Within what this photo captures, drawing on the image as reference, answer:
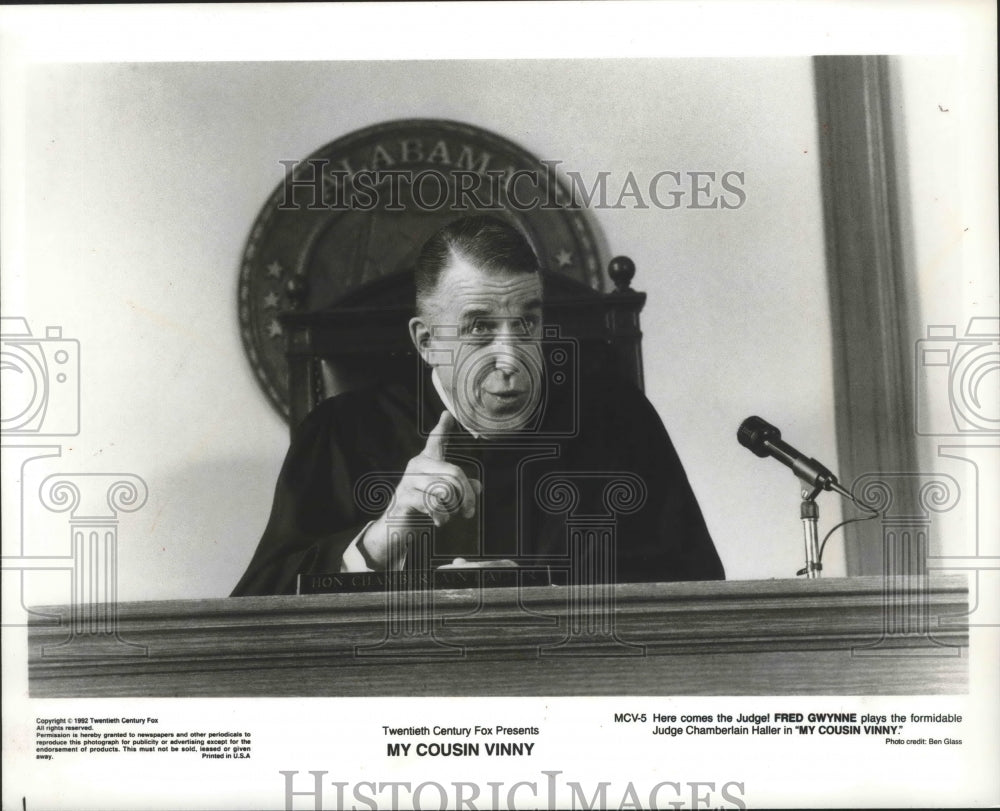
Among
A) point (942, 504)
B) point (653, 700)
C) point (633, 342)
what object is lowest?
point (653, 700)

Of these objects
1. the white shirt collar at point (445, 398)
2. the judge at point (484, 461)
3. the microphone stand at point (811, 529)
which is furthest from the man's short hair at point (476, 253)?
the microphone stand at point (811, 529)

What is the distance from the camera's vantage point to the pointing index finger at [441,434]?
3.19m

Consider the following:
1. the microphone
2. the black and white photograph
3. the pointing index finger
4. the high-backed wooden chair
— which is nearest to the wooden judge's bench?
the black and white photograph

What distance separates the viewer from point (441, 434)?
126 inches

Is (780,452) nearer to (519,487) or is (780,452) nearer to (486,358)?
(519,487)

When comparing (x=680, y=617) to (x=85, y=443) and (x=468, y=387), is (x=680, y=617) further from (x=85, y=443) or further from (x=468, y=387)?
(x=85, y=443)

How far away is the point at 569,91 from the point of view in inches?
127

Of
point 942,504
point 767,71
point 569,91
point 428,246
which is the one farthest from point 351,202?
point 942,504

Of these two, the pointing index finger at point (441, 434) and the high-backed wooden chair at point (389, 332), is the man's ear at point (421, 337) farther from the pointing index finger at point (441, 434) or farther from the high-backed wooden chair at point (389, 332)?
the pointing index finger at point (441, 434)

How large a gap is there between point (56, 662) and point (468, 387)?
1360 mm

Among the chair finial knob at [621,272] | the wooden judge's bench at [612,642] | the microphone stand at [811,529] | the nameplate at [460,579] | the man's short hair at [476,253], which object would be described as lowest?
the wooden judge's bench at [612,642]

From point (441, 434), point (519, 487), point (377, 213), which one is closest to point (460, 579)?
point (519, 487)

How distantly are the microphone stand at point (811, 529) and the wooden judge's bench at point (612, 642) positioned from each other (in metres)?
0.04

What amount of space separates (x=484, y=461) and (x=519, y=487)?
119 millimetres
